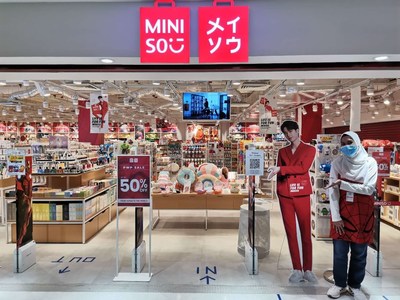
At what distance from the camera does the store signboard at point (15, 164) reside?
15.2 feet

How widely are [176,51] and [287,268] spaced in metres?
3.54

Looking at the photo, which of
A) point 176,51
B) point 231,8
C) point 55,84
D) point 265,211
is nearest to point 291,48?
point 231,8

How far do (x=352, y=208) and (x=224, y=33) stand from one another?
2.46m

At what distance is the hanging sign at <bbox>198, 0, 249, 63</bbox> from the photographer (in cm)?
312

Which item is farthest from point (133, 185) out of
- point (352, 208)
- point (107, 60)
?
point (352, 208)

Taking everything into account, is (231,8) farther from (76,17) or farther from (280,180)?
(280,180)

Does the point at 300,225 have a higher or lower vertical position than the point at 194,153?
lower

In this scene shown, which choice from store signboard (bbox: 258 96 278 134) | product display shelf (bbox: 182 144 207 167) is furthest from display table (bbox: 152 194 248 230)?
product display shelf (bbox: 182 144 207 167)

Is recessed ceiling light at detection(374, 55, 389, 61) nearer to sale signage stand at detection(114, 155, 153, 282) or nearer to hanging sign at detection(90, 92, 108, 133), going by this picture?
sale signage stand at detection(114, 155, 153, 282)

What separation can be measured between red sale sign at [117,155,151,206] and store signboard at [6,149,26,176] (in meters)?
1.61

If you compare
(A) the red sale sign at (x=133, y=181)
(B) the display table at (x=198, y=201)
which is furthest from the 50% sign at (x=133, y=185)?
(B) the display table at (x=198, y=201)

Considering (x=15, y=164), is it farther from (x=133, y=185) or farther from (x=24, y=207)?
(x=133, y=185)

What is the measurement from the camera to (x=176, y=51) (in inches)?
125

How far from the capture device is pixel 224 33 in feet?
10.3
